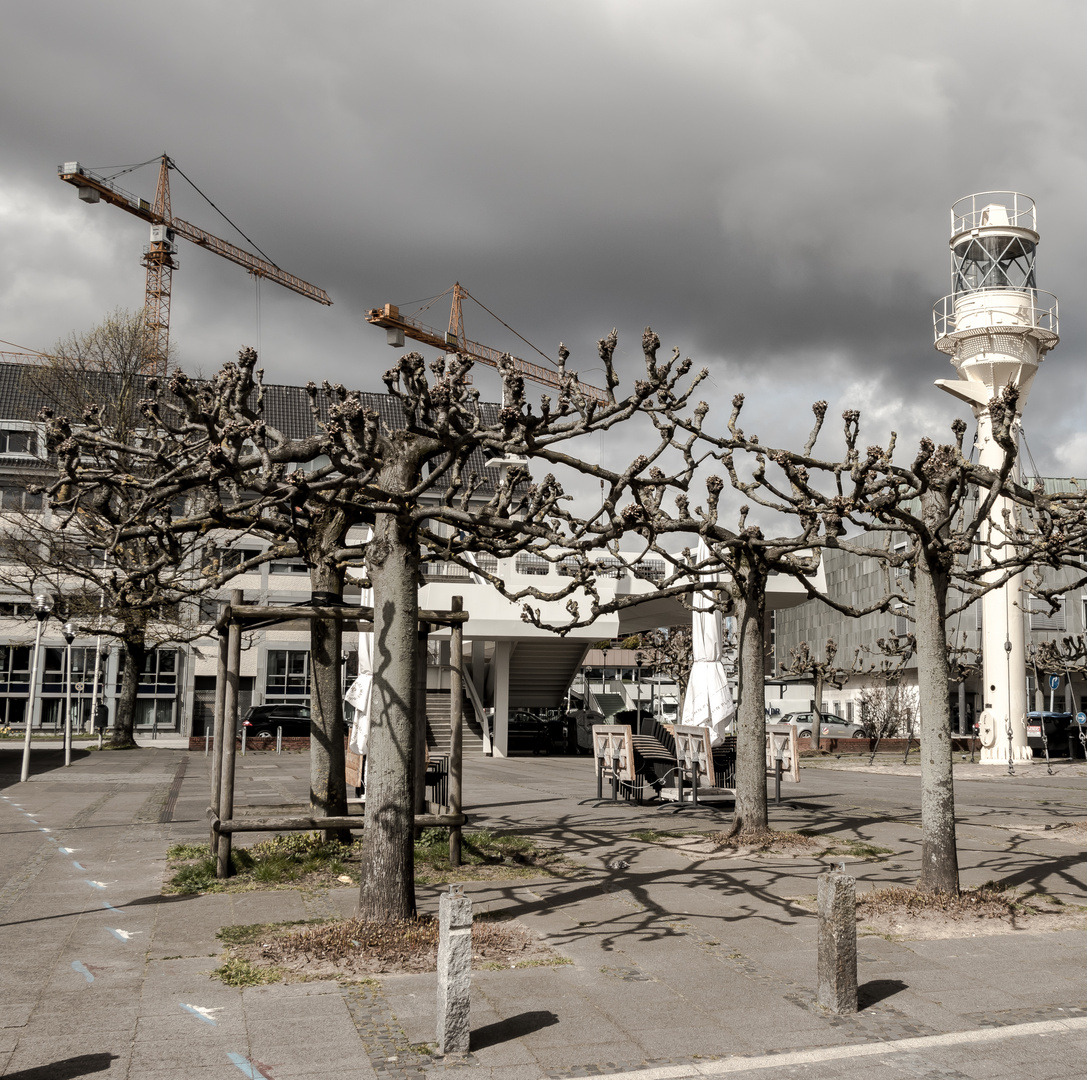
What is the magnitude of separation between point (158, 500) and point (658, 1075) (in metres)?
5.11

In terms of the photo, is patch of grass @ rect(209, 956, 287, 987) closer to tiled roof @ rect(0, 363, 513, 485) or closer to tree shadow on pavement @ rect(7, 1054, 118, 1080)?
tree shadow on pavement @ rect(7, 1054, 118, 1080)

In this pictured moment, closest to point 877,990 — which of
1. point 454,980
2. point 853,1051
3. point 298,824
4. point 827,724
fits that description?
point 853,1051

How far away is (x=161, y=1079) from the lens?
15.7ft

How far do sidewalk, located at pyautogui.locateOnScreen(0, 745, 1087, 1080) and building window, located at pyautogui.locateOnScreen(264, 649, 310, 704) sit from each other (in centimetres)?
3748

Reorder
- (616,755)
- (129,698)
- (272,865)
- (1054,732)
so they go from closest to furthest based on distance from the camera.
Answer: (272,865) < (616,755) < (129,698) < (1054,732)

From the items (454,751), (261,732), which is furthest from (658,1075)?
(261,732)

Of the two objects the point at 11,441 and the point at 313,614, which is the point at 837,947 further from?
the point at 11,441

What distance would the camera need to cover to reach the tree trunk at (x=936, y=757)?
8.42m

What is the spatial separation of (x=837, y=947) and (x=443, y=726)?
25.0m

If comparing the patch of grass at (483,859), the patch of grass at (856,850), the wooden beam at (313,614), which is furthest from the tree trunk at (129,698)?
the patch of grass at (856,850)

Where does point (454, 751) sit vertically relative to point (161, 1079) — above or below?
above

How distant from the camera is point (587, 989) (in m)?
6.27

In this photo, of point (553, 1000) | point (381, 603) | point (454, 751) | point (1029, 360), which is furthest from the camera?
point (1029, 360)

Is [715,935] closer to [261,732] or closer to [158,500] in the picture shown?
[158,500]
